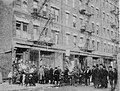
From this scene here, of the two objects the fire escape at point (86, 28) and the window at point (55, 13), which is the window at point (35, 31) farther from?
the fire escape at point (86, 28)

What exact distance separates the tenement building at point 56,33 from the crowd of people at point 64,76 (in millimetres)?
1948

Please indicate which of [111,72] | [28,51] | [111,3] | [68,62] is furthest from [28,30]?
[111,3]

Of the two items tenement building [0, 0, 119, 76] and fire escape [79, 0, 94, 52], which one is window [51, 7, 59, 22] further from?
fire escape [79, 0, 94, 52]

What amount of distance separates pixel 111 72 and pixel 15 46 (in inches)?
368

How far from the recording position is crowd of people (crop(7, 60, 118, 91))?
52.0 ft

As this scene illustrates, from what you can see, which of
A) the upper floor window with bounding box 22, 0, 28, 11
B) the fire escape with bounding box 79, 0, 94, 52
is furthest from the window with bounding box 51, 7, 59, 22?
the fire escape with bounding box 79, 0, 94, 52

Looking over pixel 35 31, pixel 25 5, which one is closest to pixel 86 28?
pixel 35 31

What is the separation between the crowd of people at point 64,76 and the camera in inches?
623

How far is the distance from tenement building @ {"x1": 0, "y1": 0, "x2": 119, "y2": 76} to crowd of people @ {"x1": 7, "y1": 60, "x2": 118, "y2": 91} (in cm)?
195

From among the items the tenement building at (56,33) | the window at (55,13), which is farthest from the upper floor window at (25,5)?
the window at (55,13)

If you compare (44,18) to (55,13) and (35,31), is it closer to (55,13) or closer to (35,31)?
(35,31)

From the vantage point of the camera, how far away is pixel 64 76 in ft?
58.3

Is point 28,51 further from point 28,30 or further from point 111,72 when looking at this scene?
point 111,72

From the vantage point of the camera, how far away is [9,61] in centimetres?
2067
